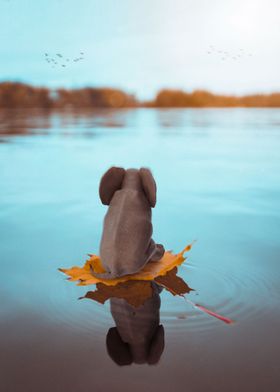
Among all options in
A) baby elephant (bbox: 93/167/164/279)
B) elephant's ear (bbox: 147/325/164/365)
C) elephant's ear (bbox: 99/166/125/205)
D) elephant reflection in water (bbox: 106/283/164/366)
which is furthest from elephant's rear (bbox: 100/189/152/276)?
elephant's ear (bbox: 147/325/164/365)

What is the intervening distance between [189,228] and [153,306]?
1755 mm

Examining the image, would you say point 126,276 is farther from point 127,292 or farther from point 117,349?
point 117,349

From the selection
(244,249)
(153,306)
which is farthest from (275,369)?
(244,249)

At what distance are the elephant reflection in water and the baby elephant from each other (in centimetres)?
31

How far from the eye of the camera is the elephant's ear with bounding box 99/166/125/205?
3807mm

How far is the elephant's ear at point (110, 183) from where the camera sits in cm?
381

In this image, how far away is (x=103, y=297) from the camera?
3.35m

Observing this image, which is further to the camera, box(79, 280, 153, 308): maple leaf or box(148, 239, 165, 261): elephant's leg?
box(148, 239, 165, 261): elephant's leg

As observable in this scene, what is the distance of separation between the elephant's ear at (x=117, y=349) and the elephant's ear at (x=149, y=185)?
108cm

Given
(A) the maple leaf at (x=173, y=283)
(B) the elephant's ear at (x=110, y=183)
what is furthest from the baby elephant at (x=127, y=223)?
(A) the maple leaf at (x=173, y=283)

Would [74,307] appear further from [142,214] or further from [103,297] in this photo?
[142,214]

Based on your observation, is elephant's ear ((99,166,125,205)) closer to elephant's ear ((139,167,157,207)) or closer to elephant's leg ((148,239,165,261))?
elephant's ear ((139,167,157,207))

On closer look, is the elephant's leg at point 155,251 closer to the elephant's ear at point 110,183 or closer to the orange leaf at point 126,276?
the orange leaf at point 126,276

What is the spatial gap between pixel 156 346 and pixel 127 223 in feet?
3.43
